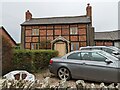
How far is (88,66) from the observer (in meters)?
6.28

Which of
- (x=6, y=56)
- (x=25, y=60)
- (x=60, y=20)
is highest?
(x=60, y=20)

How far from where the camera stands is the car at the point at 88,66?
588 cm

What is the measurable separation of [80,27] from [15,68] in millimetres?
15213

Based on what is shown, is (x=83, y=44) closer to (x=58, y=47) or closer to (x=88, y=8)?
(x=58, y=47)

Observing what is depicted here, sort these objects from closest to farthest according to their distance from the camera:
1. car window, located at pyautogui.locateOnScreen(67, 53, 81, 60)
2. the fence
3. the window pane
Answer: the fence
car window, located at pyautogui.locateOnScreen(67, 53, 81, 60)
the window pane

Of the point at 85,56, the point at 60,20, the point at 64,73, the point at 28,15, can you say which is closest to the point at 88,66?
the point at 85,56

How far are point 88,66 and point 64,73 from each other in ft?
3.70

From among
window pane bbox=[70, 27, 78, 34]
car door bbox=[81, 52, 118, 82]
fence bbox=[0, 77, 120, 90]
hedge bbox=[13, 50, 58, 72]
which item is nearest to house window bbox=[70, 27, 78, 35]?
window pane bbox=[70, 27, 78, 34]

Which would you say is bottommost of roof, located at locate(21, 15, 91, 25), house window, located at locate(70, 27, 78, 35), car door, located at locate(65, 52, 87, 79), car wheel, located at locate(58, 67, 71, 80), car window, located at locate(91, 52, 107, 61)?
car wheel, located at locate(58, 67, 71, 80)

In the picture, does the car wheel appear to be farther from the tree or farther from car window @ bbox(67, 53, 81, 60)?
the tree

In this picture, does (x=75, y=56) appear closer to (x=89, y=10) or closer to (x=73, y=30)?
(x=73, y=30)

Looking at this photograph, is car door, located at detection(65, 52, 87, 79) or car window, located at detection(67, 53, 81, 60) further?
car window, located at detection(67, 53, 81, 60)

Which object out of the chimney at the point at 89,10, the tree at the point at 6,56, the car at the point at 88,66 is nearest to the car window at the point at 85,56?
the car at the point at 88,66

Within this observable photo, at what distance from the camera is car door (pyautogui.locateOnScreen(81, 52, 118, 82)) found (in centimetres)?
585
